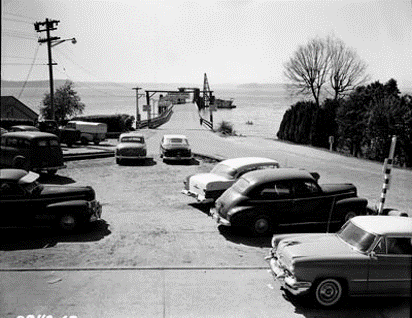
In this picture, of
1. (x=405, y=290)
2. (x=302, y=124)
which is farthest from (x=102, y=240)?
(x=302, y=124)

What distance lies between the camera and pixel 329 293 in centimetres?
589

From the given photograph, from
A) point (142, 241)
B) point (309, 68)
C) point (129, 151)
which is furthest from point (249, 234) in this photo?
point (309, 68)

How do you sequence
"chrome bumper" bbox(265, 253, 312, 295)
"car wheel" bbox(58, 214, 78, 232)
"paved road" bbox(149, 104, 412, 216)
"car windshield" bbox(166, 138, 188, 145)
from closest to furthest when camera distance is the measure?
"chrome bumper" bbox(265, 253, 312, 295)
"car wheel" bbox(58, 214, 78, 232)
"paved road" bbox(149, 104, 412, 216)
"car windshield" bbox(166, 138, 188, 145)

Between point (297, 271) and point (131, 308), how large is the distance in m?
2.18

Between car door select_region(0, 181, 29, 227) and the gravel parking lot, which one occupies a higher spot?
car door select_region(0, 181, 29, 227)

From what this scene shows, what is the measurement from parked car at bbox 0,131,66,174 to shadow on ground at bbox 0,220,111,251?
1645 millimetres

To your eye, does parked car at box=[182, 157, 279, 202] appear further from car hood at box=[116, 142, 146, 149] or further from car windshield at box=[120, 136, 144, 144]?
car windshield at box=[120, 136, 144, 144]

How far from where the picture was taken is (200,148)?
24703 mm

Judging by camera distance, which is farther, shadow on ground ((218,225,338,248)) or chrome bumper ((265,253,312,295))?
shadow on ground ((218,225,338,248))

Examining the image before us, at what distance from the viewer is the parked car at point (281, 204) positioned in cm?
873

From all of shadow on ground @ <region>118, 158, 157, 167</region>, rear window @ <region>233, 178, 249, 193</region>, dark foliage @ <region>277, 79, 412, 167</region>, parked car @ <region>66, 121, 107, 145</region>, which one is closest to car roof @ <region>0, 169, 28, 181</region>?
rear window @ <region>233, 178, 249, 193</region>

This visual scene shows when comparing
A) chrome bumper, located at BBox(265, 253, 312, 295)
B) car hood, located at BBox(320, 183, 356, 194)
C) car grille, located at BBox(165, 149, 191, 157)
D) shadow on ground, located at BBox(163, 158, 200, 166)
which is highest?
car hood, located at BBox(320, 183, 356, 194)

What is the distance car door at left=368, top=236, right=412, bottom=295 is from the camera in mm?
5918

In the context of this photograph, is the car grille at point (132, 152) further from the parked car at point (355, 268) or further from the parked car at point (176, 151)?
the parked car at point (355, 268)
